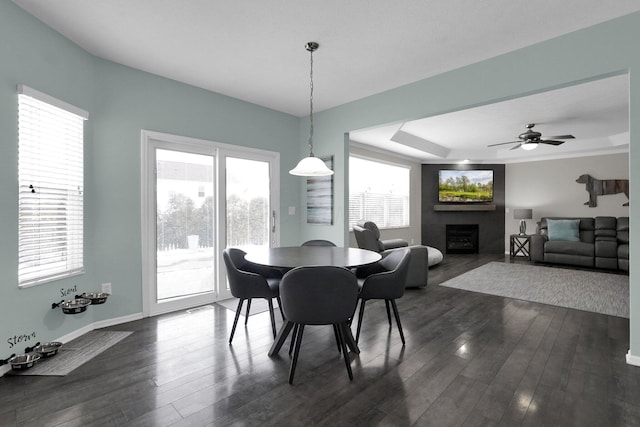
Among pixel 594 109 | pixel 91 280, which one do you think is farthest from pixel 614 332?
pixel 91 280

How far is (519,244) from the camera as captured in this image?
7688mm

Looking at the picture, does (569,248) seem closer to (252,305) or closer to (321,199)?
(321,199)

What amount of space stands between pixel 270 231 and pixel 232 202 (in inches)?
29.3

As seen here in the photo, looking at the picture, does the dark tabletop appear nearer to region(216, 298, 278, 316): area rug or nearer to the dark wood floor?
the dark wood floor

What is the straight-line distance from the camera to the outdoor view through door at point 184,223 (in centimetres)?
365

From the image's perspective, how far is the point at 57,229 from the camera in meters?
2.77

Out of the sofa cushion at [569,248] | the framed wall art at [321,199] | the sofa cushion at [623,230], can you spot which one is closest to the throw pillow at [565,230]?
the sofa cushion at [569,248]

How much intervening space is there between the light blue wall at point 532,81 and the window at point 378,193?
6.73 feet

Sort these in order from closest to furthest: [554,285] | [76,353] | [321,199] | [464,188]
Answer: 1. [76,353]
2. [321,199]
3. [554,285]
4. [464,188]

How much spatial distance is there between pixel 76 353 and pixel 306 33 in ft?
10.8

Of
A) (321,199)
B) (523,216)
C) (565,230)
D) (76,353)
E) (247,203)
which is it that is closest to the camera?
(76,353)

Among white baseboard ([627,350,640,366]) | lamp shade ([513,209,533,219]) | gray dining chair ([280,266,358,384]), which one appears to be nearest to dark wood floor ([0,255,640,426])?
white baseboard ([627,350,640,366])

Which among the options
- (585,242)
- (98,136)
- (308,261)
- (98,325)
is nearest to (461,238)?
(585,242)

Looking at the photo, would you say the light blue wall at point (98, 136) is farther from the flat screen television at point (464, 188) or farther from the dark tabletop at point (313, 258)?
the flat screen television at point (464, 188)
